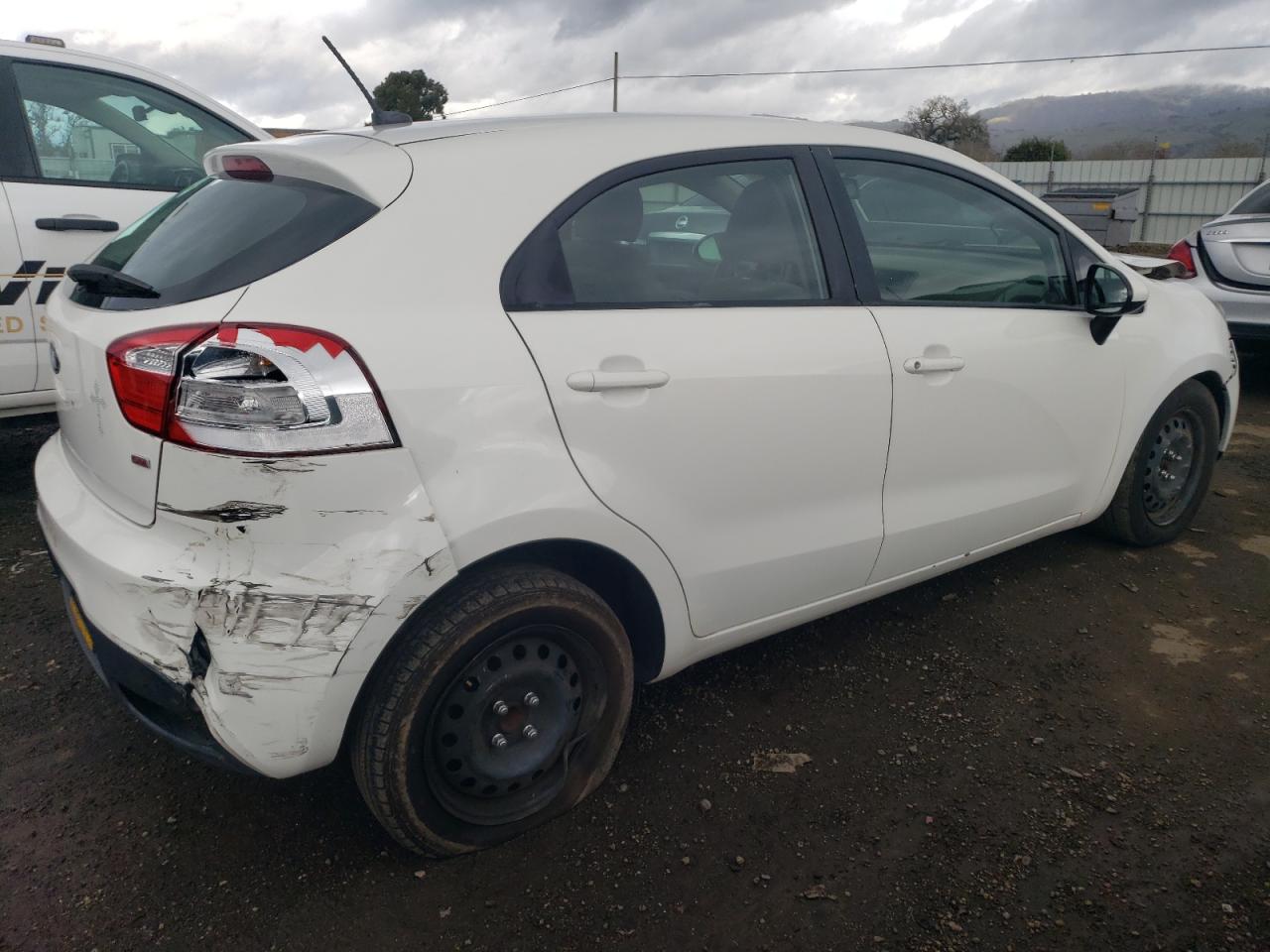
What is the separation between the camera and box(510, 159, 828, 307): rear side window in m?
2.21

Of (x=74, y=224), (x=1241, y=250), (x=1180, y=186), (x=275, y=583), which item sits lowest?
(x=275, y=583)

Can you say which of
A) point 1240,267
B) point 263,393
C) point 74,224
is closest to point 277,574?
point 263,393

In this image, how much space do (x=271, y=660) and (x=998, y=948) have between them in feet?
5.11

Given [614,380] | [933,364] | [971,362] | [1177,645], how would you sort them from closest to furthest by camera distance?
[614,380]
[933,364]
[971,362]
[1177,645]

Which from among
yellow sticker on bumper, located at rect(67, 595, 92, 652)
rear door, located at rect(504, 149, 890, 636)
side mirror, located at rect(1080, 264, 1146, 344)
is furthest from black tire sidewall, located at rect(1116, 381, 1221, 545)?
yellow sticker on bumper, located at rect(67, 595, 92, 652)

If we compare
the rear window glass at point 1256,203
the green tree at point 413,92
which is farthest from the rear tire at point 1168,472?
the green tree at point 413,92

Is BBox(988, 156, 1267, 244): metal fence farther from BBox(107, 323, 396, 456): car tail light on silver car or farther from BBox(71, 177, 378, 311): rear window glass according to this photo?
BBox(107, 323, 396, 456): car tail light on silver car

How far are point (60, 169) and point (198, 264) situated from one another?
275 cm

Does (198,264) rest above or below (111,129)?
below

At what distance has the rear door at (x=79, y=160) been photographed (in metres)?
4.05

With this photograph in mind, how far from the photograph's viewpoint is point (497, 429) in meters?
1.99

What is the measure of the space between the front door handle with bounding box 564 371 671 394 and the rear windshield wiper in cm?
89

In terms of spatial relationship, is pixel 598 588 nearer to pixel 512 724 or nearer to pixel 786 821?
pixel 512 724

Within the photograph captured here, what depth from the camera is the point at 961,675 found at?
3035mm
